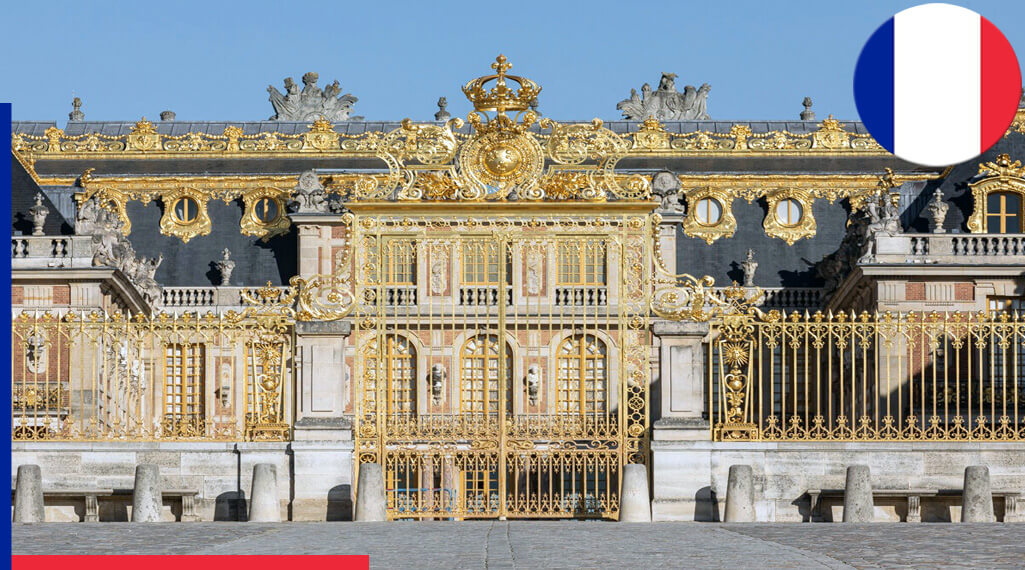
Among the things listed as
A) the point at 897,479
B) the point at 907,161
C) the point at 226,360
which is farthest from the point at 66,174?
the point at 897,479

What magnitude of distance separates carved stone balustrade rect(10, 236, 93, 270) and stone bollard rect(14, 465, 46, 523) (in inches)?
586

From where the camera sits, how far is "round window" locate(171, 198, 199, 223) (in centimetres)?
4594

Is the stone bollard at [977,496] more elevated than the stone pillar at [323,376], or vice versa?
the stone pillar at [323,376]

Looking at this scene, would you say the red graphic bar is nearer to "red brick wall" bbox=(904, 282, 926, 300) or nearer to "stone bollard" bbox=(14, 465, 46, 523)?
"stone bollard" bbox=(14, 465, 46, 523)

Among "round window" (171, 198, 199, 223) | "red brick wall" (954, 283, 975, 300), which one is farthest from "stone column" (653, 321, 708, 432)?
"round window" (171, 198, 199, 223)

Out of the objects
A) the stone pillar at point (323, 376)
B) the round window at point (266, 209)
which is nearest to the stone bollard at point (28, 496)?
the stone pillar at point (323, 376)

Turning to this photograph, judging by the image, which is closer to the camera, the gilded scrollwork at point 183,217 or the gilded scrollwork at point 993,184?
the gilded scrollwork at point 993,184

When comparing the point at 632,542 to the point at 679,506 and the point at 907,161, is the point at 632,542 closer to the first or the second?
the point at 679,506

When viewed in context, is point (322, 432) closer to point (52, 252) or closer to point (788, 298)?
point (52, 252)

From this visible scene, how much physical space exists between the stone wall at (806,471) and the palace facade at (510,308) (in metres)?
0.03

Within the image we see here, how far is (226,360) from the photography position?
42.2 meters

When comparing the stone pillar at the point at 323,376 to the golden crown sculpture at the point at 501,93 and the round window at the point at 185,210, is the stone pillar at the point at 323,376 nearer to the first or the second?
the golden crown sculpture at the point at 501,93

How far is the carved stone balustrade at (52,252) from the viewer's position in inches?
1465

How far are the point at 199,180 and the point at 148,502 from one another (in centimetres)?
2369
